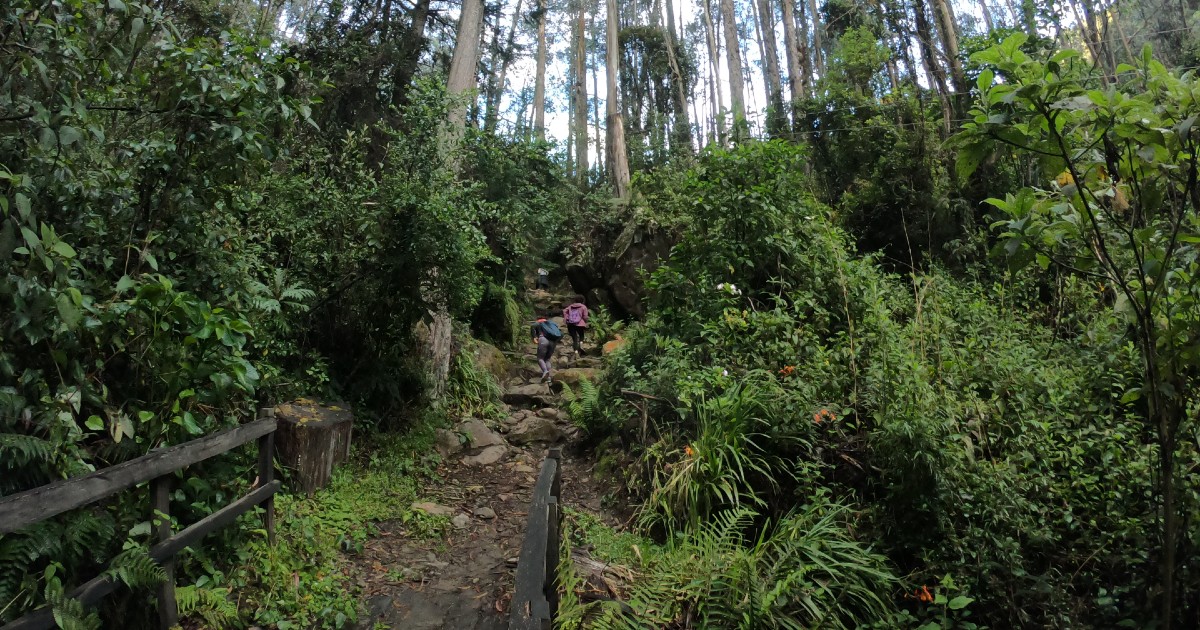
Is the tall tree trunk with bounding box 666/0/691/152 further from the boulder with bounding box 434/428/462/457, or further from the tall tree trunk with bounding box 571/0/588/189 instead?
the boulder with bounding box 434/428/462/457

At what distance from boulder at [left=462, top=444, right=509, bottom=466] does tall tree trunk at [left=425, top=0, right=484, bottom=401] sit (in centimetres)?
103

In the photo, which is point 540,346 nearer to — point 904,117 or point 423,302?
point 423,302

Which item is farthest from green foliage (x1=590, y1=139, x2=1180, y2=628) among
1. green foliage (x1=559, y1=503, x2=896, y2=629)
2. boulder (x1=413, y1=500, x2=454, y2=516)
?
boulder (x1=413, y1=500, x2=454, y2=516)

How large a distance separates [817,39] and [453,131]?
56.8 feet

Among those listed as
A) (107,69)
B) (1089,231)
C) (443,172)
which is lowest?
(1089,231)

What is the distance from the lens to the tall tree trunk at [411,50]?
442 inches

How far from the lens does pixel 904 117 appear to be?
10.5 meters

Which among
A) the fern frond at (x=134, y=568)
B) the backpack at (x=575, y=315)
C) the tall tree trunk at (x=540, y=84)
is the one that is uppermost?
the tall tree trunk at (x=540, y=84)

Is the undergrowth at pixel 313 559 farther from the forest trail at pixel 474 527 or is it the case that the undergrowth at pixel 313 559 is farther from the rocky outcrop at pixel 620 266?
the rocky outcrop at pixel 620 266

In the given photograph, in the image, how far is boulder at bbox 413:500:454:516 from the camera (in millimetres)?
5859

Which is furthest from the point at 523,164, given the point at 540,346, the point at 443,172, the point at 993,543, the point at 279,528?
the point at 993,543

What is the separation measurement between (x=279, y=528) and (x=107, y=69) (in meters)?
3.21

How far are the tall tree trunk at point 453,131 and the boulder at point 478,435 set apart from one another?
0.55 meters

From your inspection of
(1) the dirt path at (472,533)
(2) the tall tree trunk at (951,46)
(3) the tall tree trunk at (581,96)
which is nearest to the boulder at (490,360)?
(1) the dirt path at (472,533)
